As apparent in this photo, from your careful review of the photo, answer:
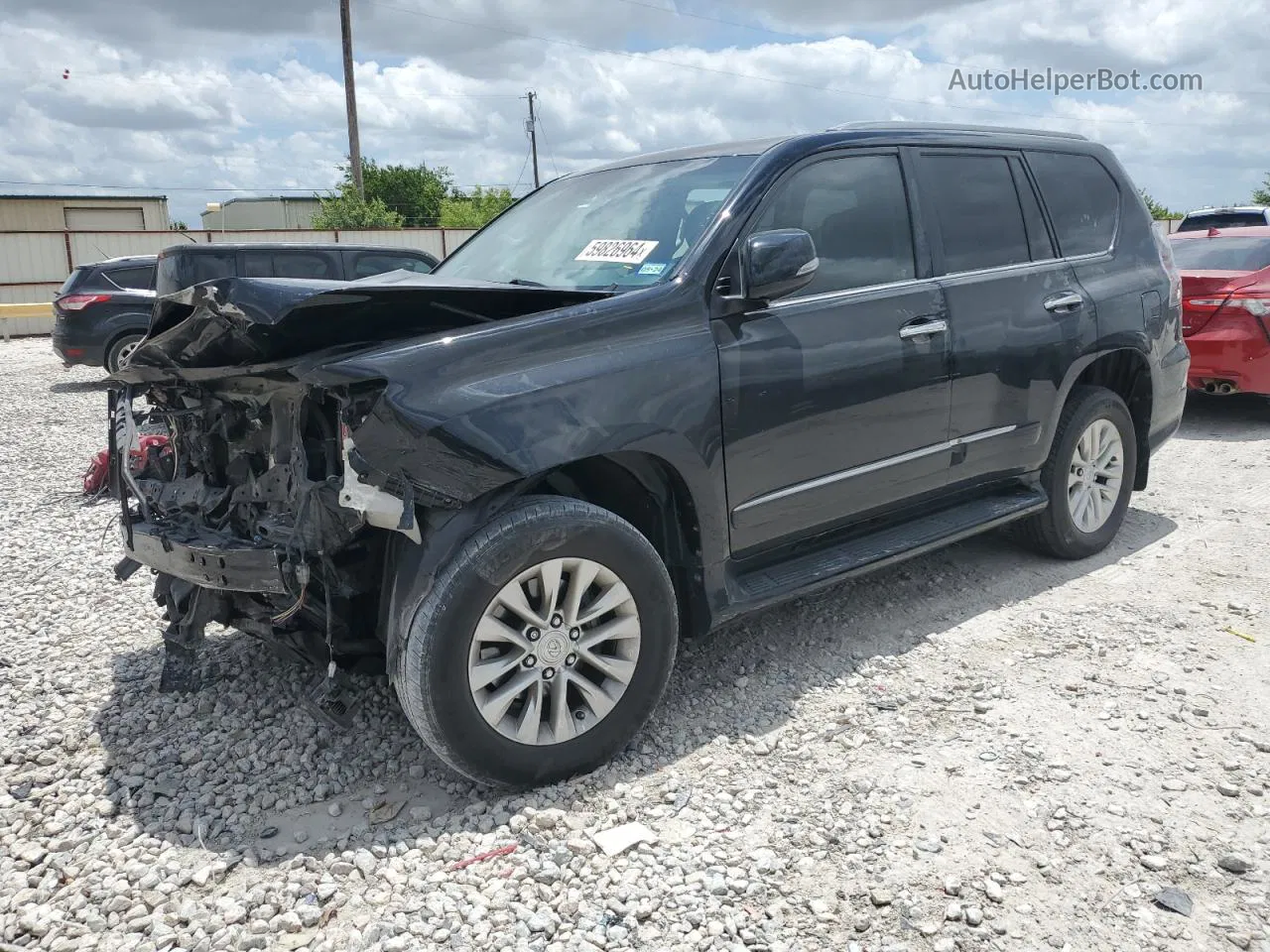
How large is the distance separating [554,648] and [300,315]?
3.91 feet

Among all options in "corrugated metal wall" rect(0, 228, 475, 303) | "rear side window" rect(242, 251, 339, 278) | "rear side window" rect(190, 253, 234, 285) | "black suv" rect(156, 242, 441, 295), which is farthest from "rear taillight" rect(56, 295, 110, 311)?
"corrugated metal wall" rect(0, 228, 475, 303)

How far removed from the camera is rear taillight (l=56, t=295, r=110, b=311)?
1237cm

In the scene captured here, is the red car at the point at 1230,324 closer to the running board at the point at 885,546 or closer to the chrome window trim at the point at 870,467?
the running board at the point at 885,546

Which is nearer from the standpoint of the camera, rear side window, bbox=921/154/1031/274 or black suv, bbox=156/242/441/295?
rear side window, bbox=921/154/1031/274

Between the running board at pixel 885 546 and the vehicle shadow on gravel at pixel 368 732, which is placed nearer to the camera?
the vehicle shadow on gravel at pixel 368 732

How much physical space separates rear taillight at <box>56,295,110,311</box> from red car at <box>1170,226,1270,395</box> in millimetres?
11819

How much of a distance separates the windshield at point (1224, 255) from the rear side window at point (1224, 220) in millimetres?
8060

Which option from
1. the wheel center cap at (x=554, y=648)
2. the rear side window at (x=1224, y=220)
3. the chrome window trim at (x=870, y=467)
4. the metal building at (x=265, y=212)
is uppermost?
the metal building at (x=265, y=212)

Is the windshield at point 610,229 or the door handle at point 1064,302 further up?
the windshield at point 610,229

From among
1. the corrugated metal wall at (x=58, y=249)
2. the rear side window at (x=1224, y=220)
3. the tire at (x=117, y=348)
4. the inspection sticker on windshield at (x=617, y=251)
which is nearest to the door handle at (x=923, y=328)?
the inspection sticker on windshield at (x=617, y=251)

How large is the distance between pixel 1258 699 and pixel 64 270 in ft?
76.8

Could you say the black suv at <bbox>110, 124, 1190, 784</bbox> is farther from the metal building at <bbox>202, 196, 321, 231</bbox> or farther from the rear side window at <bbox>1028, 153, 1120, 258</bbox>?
the metal building at <bbox>202, 196, 321, 231</bbox>

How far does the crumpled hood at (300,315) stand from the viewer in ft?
9.16

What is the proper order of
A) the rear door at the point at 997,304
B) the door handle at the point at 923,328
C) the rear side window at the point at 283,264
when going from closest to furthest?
the door handle at the point at 923,328 → the rear door at the point at 997,304 → the rear side window at the point at 283,264
